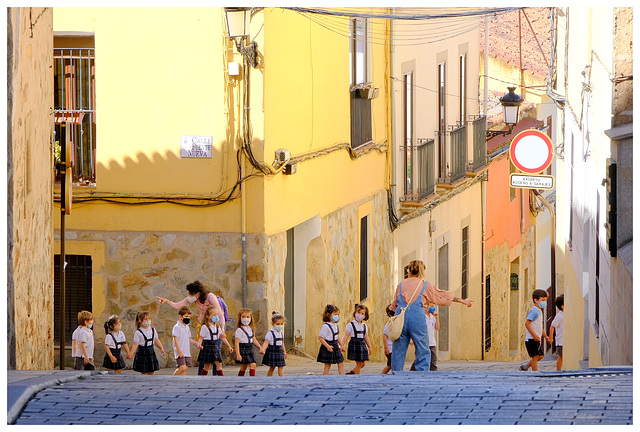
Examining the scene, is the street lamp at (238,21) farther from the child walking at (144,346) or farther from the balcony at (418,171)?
the balcony at (418,171)

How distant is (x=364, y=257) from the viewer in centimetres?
1775

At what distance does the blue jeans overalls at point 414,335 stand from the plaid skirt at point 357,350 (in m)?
1.87

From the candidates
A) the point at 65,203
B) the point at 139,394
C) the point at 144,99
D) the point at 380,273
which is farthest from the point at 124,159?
the point at 139,394

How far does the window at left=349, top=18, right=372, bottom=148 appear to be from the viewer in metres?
17.2

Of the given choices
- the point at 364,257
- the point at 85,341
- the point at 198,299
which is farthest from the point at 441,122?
the point at 85,341

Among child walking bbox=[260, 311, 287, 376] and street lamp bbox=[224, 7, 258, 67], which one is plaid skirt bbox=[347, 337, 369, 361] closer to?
child walking bbox=[260, 311, 287, 376]

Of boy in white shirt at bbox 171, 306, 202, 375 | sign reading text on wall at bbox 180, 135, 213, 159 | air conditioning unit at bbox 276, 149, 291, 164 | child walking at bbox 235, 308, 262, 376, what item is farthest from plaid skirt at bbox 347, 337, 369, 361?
sign reading text on wall at bbox 180, 135, 213, 159

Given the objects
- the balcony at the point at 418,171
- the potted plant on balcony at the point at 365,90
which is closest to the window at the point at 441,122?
the balcony at the point at 418,171

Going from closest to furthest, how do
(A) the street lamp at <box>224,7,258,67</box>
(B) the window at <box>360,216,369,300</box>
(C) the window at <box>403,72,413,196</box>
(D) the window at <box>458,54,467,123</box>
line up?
(A) the street lamp at <box>224,7,258,67</box>, (B) the window at <box>360,216,369,300</box>, (C) the window at <box>403,72,413,196</box>, (D) the window at <box>458,54,467,123</box>

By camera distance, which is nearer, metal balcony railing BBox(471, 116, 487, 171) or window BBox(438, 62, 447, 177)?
window BBox(438, 62, 447, 177)

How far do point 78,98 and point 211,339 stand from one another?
13.2 feet

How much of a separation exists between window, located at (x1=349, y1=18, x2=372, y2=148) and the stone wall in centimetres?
748

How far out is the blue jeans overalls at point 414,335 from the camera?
10.4 m

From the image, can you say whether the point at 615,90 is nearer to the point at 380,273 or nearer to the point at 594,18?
the point at 594,18
